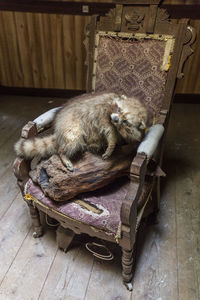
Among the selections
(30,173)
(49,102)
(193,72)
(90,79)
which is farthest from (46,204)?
(193,72)

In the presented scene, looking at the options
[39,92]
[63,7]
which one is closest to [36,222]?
[39,92]

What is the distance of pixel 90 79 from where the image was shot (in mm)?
1794

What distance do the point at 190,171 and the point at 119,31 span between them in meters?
1.45

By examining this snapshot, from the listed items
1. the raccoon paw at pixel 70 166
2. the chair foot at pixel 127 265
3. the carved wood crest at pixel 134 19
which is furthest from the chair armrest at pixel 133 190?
the carved wood crest at pixel 134 19

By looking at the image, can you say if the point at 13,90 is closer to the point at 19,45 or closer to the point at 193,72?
the point at 19,45

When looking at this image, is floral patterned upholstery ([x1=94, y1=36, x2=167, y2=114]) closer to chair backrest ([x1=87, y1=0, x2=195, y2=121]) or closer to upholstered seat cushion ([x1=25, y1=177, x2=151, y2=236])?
chair backrest ([x1=87, y1=0, x2=195, y2=121])

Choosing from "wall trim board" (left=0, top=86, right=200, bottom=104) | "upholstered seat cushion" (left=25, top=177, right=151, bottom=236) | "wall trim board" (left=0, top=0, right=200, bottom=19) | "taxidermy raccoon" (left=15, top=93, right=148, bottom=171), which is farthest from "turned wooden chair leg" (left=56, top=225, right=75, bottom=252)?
"wall trim board" (left=0, top=0, right=200, bottom=19)

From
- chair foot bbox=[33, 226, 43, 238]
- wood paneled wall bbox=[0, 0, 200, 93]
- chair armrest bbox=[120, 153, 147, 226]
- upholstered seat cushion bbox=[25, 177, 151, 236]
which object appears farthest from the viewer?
wood paneled wall bbox=[0, 0, 200, 93]

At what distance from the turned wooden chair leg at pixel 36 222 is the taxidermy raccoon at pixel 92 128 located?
394 millimetres

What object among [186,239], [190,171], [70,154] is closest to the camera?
[70,154]

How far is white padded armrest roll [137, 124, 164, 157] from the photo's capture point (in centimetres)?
123

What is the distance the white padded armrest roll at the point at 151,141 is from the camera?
1230 millimetres

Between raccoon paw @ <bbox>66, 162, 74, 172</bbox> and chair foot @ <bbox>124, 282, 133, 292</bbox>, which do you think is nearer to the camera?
raccoon paw @ <bbox>66, 162, 74, 172</bbox>

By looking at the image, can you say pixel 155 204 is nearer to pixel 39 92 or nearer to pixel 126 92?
pixel 126 92
